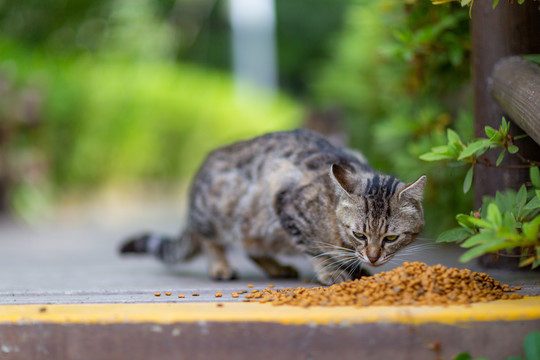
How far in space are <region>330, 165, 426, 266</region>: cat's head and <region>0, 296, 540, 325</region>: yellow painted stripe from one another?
27.6 inches

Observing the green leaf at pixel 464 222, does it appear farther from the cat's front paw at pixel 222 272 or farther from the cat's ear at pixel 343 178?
the cat's front paw at pixel 222 272

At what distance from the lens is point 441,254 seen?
446cm

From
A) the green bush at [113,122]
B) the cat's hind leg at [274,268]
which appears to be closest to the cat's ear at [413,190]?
the cat's hind leg at [274,268]

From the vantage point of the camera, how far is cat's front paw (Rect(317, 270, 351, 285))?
336cm

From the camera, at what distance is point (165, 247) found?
4.44 m

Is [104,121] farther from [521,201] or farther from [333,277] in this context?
[521,201]

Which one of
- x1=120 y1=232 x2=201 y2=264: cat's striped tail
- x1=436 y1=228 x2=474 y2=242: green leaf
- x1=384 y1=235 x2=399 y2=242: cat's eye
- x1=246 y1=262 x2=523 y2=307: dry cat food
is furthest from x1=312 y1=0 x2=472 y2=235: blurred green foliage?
x1=120 y1=232 x2=201 y2=264: cat's striped tail

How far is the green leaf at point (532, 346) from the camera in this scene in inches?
85.7

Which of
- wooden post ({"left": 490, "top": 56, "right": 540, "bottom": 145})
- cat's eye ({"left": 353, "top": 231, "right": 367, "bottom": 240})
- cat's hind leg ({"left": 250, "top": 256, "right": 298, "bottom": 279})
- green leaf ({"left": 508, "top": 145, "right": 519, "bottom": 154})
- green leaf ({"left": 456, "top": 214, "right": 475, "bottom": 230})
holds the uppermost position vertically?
wooden post ({"left": 490, "top": 56, "right": 540, "bottom": 145})

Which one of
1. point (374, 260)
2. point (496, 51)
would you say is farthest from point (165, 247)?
point (496, 51)

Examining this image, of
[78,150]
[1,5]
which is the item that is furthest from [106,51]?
[78,150]

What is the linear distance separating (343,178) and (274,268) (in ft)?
3.24

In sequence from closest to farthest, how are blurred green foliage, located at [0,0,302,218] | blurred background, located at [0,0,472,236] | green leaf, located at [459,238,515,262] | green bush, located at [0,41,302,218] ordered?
green leaf, located at [459,238,515,262], blurred background, located at [0,0,472,236], blurred green foliage, located at [0,0,302,218], green bush, located at [0,41,302,218]

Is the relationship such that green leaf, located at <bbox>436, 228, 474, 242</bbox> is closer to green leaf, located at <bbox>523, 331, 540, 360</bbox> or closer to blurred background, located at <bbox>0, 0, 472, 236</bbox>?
green leaf, located at <bbox>523, 331, 540, 360</bbox>
